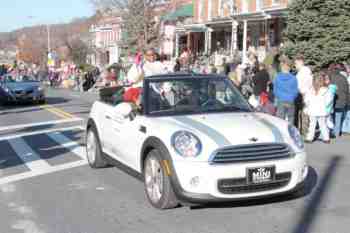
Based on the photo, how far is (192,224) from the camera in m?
5.98

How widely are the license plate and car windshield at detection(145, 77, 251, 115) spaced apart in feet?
4.14

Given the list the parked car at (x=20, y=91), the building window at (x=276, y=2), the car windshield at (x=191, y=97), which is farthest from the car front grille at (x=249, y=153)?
the building window at (x=276, y=2)

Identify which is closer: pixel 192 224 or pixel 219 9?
pixel 192 224

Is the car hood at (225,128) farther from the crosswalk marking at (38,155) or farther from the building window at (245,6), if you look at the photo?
the building window at (245,6)

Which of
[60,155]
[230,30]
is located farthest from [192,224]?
[230,30]

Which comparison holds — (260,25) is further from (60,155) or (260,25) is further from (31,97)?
(60,155)

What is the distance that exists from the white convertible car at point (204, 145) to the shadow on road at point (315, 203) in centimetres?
30

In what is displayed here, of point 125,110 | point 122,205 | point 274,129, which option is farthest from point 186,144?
point 125,110

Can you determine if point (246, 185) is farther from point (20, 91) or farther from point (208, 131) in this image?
point (20, 91)

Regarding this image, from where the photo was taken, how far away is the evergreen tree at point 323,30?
20016mm

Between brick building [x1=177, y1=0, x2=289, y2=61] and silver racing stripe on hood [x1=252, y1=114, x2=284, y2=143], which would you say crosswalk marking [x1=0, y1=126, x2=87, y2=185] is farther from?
brick building [x1=177, y1=0, x2=289, y2=61]

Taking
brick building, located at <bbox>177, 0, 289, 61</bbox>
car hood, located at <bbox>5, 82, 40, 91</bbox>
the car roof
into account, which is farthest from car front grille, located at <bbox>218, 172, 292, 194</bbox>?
brick building, located at <bbox>177, 0, 289, 61</bbox>

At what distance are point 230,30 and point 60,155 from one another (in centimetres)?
2908

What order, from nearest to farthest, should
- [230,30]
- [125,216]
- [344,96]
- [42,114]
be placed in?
[125,216] → [344,96] → [42,114] → [230,30]
